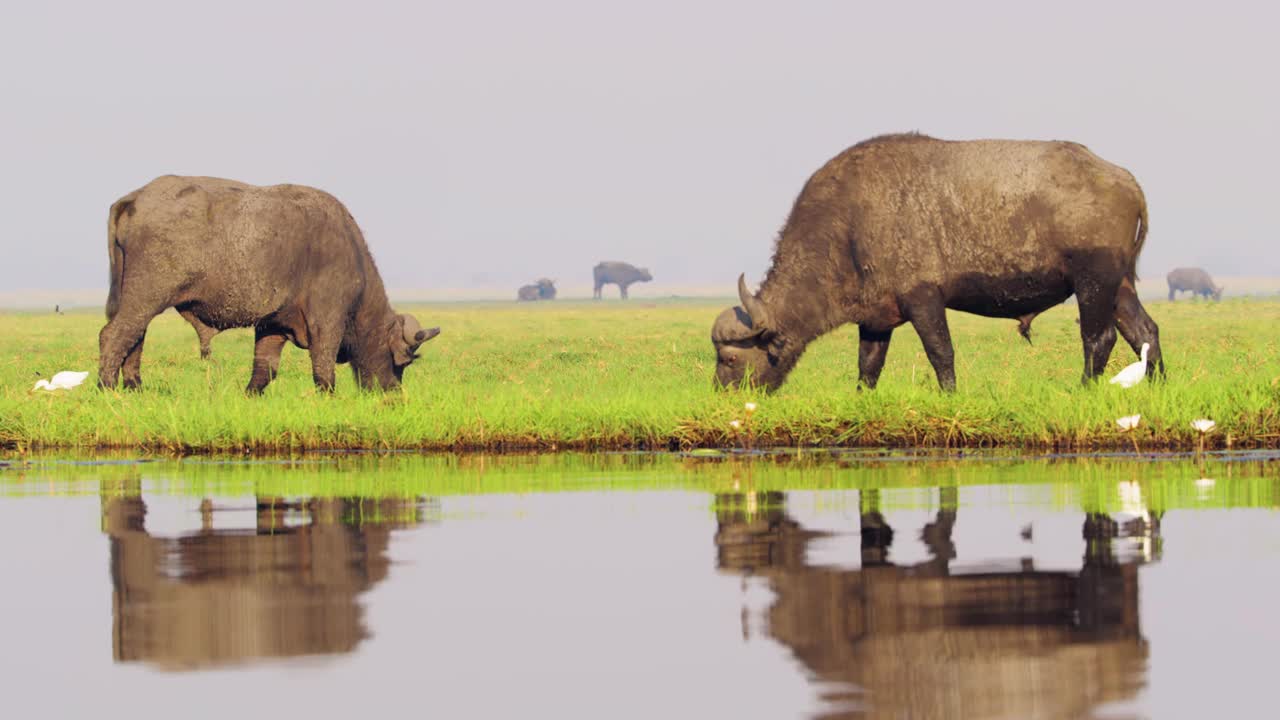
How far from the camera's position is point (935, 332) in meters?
17.2

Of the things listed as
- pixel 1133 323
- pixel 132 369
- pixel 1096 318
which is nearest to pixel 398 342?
pixel 132 369

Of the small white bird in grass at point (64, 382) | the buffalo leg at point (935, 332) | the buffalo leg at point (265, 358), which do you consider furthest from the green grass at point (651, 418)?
the buffalo leg at point (265, 358)

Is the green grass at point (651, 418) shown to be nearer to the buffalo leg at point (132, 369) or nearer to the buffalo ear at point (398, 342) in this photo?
the buffalo leg at point (132, 369)

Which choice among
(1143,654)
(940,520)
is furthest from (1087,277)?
(1143,654)

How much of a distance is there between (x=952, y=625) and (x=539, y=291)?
5724 inches

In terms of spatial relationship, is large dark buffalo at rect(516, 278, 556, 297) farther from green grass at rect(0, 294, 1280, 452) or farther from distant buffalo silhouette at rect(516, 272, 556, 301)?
green grass at rect(0, 294, 1280, 452)

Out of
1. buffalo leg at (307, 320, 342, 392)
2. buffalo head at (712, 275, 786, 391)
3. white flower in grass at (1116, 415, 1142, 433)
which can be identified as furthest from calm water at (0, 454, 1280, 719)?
buffalo leg at (307, 320, 342, 392)

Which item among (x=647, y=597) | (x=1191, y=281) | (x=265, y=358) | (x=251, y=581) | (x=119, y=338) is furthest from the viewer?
(x=1191, y=281)

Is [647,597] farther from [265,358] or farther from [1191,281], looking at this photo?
[1191,281]

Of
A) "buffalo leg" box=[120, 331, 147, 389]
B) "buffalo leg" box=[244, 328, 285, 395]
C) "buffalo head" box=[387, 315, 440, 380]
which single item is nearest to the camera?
"buffalo leg" box=[120, 331, 147, 389]

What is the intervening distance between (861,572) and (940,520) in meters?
1.90

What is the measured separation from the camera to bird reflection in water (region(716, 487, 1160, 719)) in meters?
5.07

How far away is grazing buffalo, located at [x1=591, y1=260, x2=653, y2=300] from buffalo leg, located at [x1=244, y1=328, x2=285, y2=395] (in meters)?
130

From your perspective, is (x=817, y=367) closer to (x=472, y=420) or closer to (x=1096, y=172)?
(x=1096, y=172)
